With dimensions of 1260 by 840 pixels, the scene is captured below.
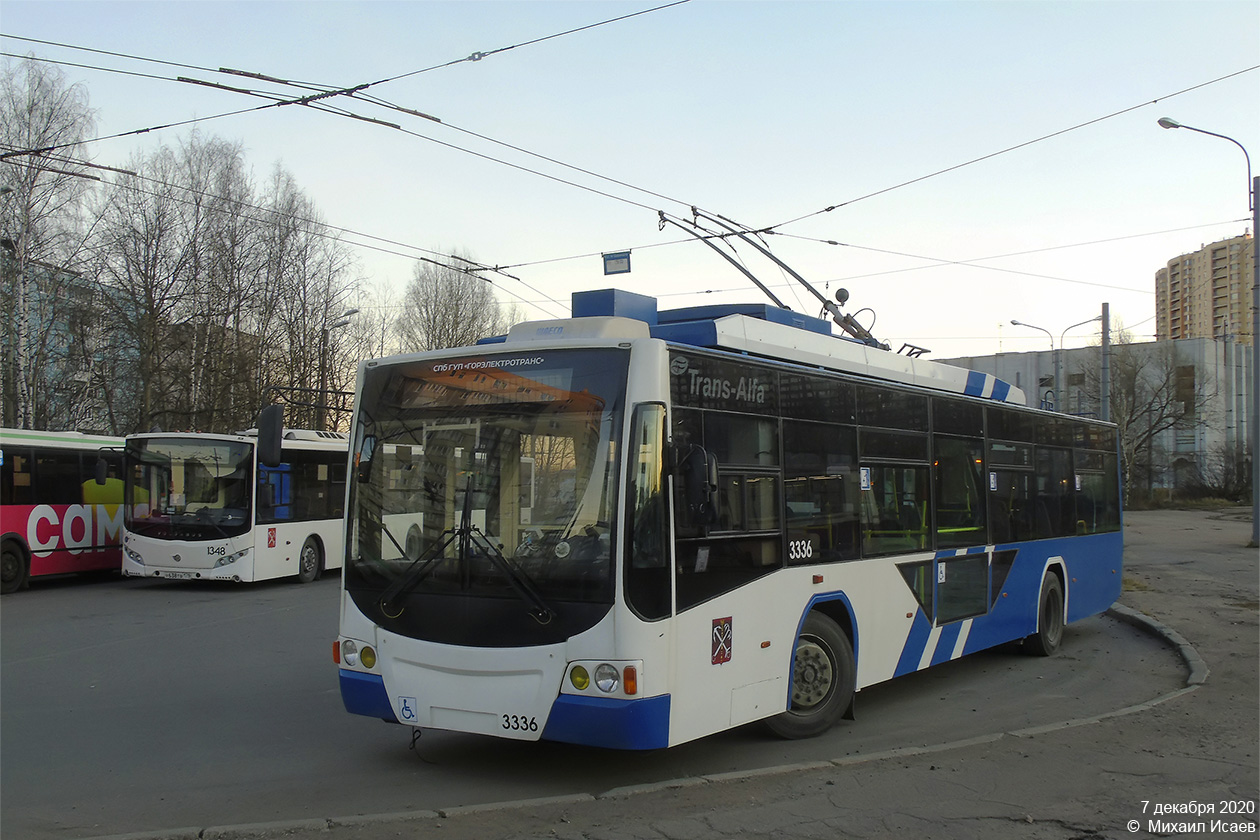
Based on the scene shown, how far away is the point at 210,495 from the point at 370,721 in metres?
11.6

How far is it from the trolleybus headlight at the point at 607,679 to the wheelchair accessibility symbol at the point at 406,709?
1.29 m

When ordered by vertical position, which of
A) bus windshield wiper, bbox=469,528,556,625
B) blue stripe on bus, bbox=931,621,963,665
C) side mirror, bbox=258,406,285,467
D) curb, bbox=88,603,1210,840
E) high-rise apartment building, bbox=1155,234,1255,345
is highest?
high-rise apartment building, bbox=1155,234,1255,345

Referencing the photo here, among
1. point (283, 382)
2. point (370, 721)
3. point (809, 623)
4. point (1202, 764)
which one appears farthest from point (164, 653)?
point (283, 382)

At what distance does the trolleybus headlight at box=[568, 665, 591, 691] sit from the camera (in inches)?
233

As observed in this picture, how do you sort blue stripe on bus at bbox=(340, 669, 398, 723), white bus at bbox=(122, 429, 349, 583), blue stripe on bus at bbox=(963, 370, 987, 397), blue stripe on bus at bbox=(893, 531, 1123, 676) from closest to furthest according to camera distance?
blue stripe on bus at bbox=(340, 669, 398, 723)
blue stripe on bus at bbox=(893, 531, 1123, 676)
blue stripe on bus at bbox=(963, 370, 987, 397)
white bus at bbox=(122, 429, 349, 583)

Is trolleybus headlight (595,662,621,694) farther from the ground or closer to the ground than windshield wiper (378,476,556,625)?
closer to the ground

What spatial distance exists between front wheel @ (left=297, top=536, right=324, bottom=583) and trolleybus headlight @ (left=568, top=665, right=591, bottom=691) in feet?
50.9

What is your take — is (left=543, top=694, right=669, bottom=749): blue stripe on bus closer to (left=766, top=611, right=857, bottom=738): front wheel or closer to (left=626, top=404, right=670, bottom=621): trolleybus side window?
(left=626, top=404, right=670, bottom=621): trolleybus side window

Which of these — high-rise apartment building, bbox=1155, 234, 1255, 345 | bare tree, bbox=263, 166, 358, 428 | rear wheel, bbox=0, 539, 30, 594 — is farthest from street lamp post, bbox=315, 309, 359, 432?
high-rise apartment building, bbox=1155, 234, 1255, 345

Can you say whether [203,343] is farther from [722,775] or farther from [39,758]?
[722,775]

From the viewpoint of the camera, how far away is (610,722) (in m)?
5.84

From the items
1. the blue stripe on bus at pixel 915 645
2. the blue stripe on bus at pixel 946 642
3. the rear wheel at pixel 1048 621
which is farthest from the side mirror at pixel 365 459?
the rear wheel at pixel 1048 621

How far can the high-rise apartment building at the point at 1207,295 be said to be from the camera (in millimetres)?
69625

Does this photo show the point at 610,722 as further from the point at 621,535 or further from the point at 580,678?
the point at 621,535
